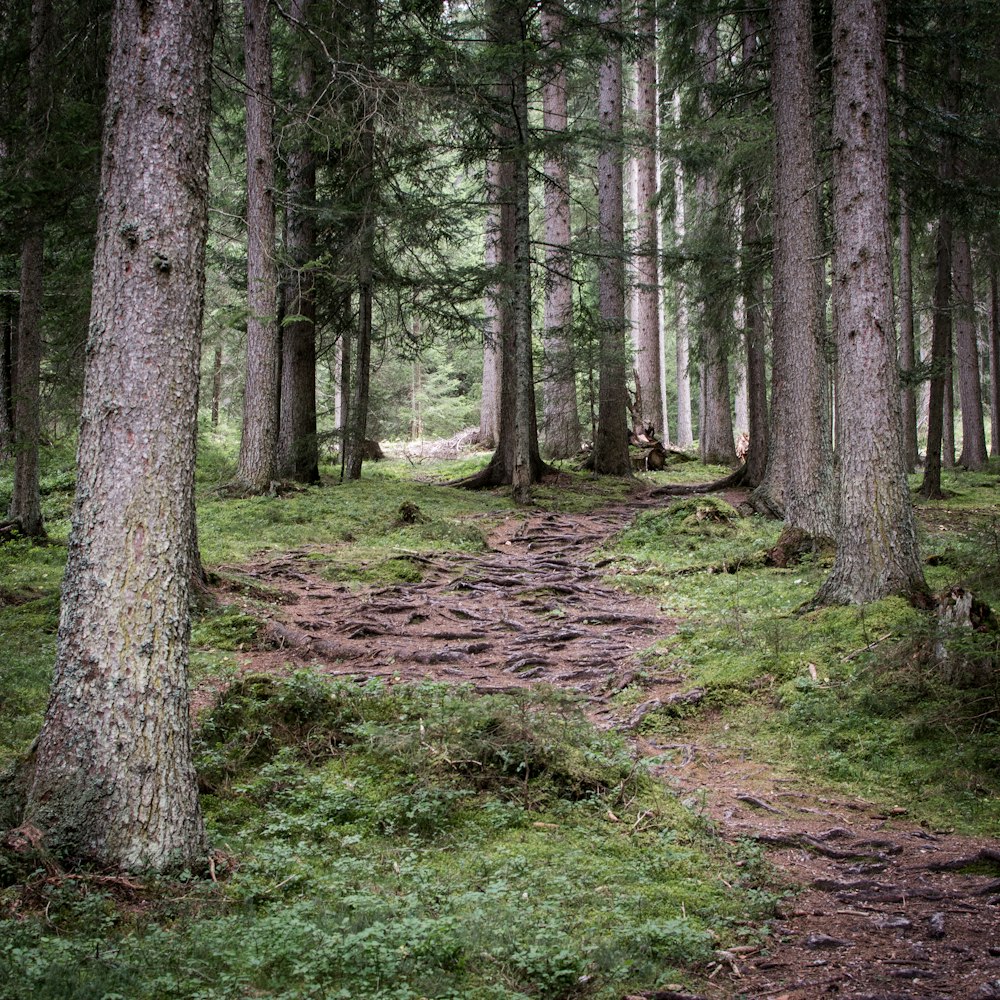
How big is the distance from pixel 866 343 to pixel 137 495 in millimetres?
6437

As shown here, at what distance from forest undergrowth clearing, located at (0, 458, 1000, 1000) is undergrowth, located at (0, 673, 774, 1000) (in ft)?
0.05

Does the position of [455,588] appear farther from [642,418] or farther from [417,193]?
[642,418]

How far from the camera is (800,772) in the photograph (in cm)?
609

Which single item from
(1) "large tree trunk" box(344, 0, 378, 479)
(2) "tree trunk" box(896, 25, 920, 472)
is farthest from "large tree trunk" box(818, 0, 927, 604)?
(2) "tree trunk" box(896, 25, 920, 472)

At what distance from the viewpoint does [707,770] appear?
6.25 meters

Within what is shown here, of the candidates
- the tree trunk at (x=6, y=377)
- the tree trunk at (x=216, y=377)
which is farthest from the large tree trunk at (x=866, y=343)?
the tree trunk at (x=216, y=377)

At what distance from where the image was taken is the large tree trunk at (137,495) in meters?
4.36

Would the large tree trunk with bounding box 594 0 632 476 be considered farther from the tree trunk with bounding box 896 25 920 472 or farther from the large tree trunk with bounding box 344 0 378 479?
the tree trunk with bounding box 896 25 920 472

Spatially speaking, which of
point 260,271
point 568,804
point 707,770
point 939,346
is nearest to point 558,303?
point 260,271

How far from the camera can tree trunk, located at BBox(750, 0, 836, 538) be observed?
1194 cm

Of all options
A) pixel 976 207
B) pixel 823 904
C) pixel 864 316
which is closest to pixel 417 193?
pixel 976 207

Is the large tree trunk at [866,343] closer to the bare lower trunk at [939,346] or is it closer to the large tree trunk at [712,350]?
the large tree trunk at [712,350]

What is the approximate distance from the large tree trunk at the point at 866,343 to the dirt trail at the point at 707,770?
2.09m

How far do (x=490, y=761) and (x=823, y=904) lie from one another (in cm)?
223
